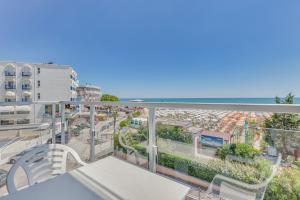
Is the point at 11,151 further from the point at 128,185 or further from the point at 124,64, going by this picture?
the point at 124,64

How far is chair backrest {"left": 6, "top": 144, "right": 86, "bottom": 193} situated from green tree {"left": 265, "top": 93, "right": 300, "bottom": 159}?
161 cm

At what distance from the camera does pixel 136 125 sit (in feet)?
7.65

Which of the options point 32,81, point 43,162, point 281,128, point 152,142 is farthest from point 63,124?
point 32,81

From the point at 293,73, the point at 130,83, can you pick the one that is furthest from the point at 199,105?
the point at 293,73

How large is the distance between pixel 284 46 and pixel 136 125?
111ft

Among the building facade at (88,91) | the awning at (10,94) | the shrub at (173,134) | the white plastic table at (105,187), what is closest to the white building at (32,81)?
the awning at (10,94)

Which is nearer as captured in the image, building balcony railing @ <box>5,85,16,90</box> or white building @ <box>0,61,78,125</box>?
white building @ <box>0,61,78,125</box>

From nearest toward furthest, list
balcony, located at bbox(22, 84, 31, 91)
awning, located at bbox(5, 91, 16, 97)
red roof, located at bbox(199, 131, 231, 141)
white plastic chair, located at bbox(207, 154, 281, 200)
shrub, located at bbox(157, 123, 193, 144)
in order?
white plastic chair, located at bbox(207, 154, 281, 200)
red roof, located at bbox(199, 131, 231, 141)
shrub, located at bbox(157, 123, 193, 144)
awning, located at bbox(5, 91, 16, 97)
balcony, located at bbox(22, 84, 31, 91)

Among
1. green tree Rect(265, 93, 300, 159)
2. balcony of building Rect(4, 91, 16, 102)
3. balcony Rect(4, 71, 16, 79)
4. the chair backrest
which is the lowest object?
the chair backrest

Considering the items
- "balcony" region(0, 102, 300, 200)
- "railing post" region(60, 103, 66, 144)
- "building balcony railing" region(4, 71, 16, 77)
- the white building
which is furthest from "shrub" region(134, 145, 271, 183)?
"building balcony railing" region(4, 71, 16, 77)

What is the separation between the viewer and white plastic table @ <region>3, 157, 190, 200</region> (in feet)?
2.93

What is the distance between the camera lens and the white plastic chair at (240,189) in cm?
129

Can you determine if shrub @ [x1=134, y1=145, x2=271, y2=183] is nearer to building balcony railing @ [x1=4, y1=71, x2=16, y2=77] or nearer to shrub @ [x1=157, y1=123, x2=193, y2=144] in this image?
shrub @ [x1=157, y1=123, x2=193, y2=144]

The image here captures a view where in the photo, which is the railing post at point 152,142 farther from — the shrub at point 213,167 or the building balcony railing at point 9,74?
the building balcony railing at point 9,74
